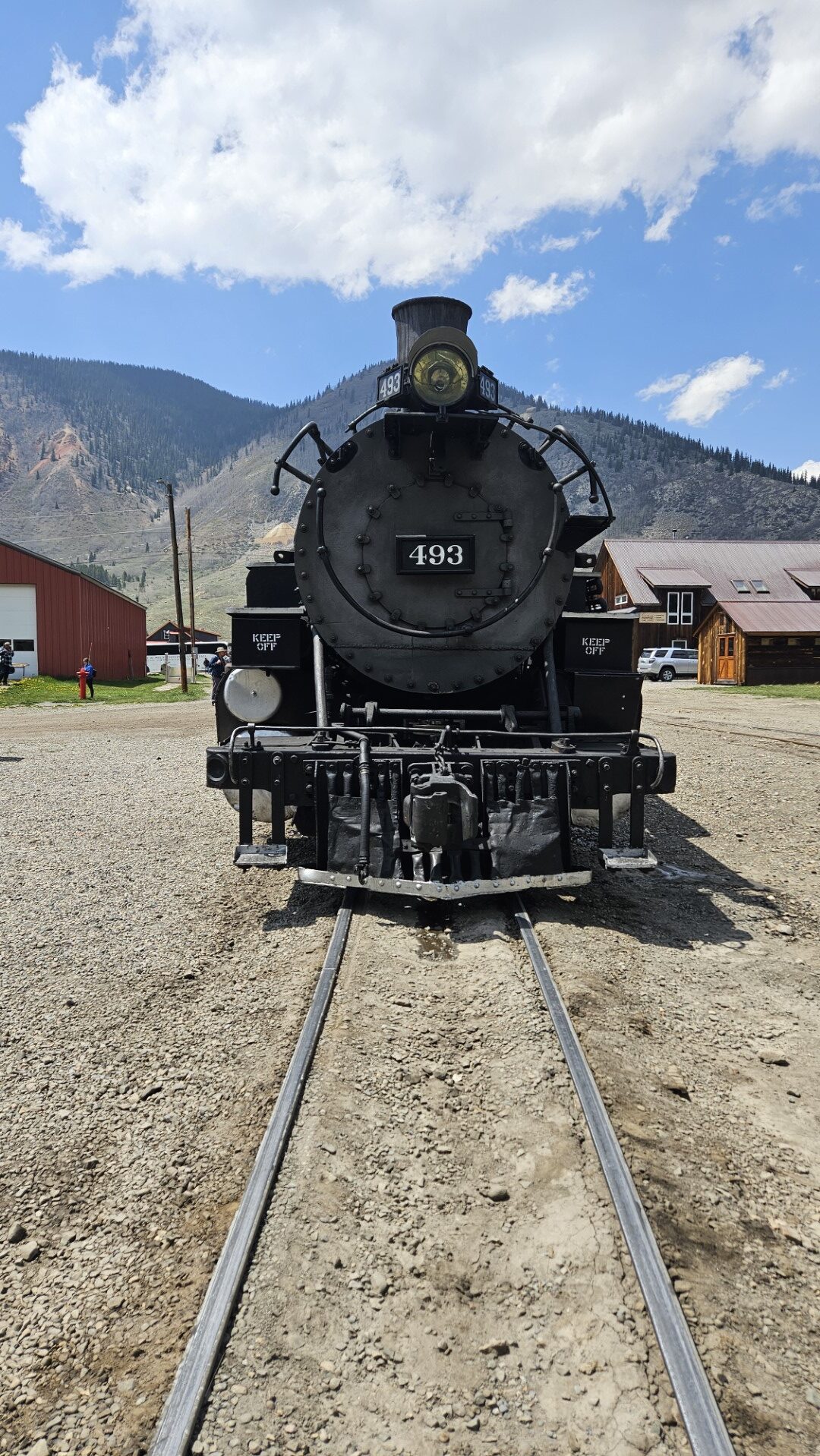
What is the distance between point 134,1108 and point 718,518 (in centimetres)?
13274

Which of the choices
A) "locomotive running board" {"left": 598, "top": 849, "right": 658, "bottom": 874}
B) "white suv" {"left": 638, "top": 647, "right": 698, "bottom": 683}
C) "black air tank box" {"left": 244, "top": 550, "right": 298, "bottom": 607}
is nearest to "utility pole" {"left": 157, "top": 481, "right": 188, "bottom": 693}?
"white suv" {"left": 638, "top": 647, "right": 698, "bottom": 683}

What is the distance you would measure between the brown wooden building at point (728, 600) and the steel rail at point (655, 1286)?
31.3m

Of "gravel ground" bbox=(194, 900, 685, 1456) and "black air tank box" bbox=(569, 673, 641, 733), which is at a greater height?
"black air tank box" bbox=(569, 673, 641, 733)

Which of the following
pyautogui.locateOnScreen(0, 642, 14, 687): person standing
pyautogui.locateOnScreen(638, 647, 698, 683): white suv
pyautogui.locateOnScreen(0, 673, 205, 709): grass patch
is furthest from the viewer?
pyautogui.locateOnScreen(638, 647, 698, 683): white suv

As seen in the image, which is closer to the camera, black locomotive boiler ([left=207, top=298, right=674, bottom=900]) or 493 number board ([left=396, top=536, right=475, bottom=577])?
black locomotive boiler ([left=207, top=298, right=674, bottom=900])

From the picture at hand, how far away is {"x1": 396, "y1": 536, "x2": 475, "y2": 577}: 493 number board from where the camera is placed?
5.78 meters

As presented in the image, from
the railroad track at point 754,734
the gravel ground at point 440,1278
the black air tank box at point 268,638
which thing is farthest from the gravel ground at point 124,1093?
the railroad track at point 754,734

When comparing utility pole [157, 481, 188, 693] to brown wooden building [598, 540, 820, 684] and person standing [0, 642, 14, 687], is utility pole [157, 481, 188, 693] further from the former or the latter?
brown wooden building [598, 540, 820, 684]

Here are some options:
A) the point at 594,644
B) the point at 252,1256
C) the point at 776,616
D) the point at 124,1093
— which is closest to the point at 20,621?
the point at 776,616

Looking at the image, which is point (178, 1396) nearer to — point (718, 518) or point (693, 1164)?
point (693, 1164)

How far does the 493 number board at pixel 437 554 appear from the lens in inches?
227

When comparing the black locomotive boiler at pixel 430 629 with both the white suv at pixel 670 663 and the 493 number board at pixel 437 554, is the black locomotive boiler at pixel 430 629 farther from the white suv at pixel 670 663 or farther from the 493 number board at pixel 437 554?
the white suv at pixel 670 663

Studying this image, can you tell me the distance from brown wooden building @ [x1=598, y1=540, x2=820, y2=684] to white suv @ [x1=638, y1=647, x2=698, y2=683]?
822 millimetres

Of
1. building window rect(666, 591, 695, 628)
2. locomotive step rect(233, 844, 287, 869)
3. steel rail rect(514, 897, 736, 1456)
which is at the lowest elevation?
steel rail rect(514, 897, 736, 1456)
